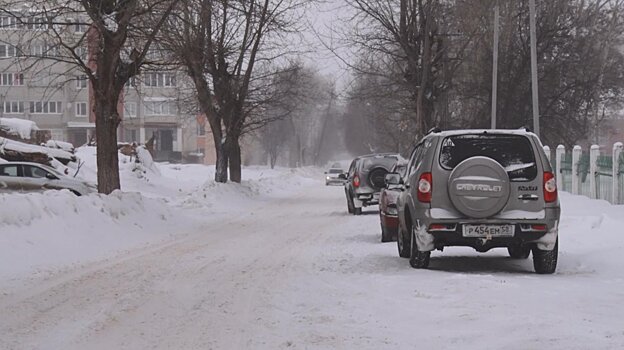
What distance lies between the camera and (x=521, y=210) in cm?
1048

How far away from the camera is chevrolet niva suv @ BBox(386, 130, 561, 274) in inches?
408

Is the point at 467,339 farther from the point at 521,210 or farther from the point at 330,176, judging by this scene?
the point at 330,176

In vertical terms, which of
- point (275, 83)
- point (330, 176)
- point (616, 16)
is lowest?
point (330, 176)

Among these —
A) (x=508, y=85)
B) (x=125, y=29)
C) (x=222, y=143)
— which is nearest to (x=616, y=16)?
(x=508, y=85)

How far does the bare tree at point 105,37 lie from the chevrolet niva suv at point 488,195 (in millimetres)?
9289

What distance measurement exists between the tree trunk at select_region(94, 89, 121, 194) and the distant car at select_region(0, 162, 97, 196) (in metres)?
5.53

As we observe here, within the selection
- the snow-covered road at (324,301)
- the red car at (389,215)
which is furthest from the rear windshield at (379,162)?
the snow-covered road at (324,301)

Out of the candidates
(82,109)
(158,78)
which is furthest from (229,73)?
(82,109)

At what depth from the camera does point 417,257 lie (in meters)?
11.2

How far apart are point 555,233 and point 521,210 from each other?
507mm

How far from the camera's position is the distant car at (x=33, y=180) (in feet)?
88.8

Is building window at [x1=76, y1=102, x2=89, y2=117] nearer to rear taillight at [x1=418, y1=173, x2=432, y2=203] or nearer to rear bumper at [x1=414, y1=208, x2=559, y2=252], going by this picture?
rear taillight at [x1=418, y1=173, x2=432, y2=203]

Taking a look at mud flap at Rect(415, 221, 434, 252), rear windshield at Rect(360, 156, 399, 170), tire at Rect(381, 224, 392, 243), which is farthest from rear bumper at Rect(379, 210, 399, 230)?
rear windshield at Rect(360, 156, 399, 170)

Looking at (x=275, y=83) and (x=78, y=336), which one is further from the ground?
(x=275, y=83)
